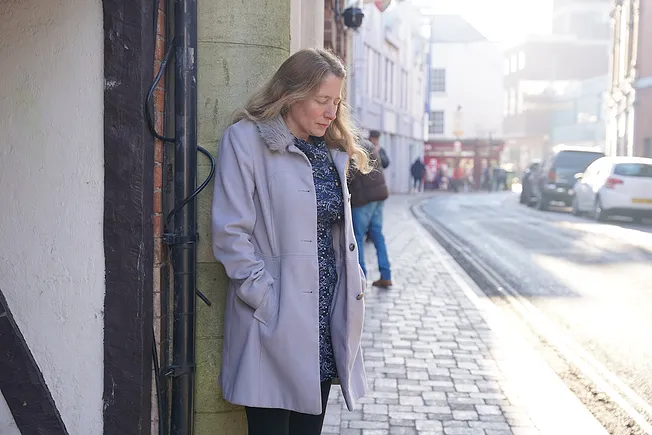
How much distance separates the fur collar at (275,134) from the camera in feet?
9.61

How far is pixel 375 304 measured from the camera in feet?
27.7

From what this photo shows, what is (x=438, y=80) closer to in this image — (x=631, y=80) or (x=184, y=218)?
(x=631, y=80)

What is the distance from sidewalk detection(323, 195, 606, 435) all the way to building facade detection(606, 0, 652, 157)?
26.2 m

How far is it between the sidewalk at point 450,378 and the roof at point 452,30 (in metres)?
60.6

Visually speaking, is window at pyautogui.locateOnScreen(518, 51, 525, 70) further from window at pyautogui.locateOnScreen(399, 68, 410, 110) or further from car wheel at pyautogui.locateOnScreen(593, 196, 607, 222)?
car wheel at pyautogui.locateOnScreen(593, 196, 607, 222)

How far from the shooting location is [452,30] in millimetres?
69125

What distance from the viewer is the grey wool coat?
2885mm

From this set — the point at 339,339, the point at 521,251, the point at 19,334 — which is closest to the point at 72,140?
the point at 19,334

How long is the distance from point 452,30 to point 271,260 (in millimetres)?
68651

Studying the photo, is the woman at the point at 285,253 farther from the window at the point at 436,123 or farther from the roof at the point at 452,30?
the roof at the point at 452,30

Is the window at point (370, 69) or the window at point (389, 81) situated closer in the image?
the window at point (370, 69)

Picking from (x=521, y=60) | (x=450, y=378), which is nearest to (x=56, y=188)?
(x=450, y=378)

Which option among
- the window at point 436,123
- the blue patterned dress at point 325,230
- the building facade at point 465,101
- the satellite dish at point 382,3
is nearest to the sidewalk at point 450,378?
the blue patterned dress at point 325,230

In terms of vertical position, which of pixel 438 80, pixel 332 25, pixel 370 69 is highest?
pixel 438 80
